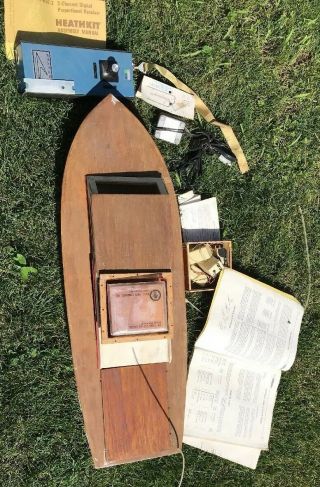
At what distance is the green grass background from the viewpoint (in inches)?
131

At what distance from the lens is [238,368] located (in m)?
3.68

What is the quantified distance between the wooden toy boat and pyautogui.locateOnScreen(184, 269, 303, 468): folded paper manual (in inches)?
16.9

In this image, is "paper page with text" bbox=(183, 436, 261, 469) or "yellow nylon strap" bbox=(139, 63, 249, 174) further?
"paper page with text" bbox=(183, 436, 261, 469)

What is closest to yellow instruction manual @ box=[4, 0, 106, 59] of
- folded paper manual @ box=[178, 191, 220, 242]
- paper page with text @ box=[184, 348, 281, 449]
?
folded paper manual @ box=[178, 191, 220, 242]

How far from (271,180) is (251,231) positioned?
1.30 ft

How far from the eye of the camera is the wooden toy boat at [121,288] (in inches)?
114

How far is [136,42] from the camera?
3504 millimetres

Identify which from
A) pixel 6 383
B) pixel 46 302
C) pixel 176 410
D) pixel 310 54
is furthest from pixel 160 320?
pixel 310 54

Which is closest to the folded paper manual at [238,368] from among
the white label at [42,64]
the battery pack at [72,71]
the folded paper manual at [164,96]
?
the folded paper manual at [164,96]

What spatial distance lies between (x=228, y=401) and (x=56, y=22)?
8.88 feet

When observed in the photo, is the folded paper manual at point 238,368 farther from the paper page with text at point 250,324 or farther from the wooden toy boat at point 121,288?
the wooden toy boat at point 121,288

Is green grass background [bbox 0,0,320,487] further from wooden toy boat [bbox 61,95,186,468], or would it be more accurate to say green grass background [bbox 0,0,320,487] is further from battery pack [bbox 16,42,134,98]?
wooden toy boat [bbox 61,95,186,468]

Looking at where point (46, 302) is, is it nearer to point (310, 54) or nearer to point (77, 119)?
point (77, 119)

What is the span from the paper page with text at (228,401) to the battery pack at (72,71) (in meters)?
1.82
